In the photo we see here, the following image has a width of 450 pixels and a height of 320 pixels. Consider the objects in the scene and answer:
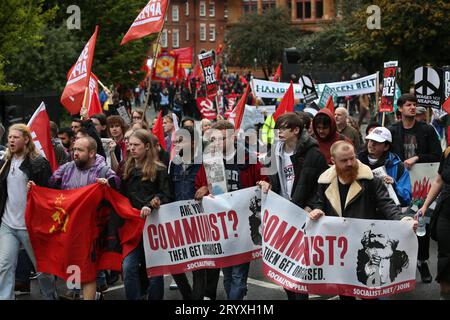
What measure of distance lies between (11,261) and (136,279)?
3.66 feet

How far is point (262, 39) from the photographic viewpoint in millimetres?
72562

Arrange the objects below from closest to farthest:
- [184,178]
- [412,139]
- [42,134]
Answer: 1. [184,178]
2. [42,134]
3. [412,139]

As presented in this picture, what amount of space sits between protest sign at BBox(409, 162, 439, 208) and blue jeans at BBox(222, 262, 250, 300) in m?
2.79

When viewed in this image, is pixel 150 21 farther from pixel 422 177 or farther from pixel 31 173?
pixel 31 173

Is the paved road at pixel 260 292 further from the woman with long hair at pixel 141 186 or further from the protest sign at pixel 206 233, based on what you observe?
the woman with long hair at pixel 141 186

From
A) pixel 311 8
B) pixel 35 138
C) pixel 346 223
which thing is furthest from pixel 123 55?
pixel 311 8

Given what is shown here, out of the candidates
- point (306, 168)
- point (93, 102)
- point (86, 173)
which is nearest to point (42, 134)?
point (86, 173)

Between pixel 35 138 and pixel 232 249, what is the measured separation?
8.63 ft

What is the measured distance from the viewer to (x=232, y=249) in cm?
780

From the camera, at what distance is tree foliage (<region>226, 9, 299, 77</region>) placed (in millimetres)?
72312

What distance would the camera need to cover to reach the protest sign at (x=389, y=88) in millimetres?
14648

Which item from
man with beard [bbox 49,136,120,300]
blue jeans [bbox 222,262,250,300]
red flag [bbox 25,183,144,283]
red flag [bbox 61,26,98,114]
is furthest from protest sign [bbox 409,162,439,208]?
red flag [bbox 61,26,98,114]

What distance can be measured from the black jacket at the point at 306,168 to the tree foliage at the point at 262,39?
64.1 m

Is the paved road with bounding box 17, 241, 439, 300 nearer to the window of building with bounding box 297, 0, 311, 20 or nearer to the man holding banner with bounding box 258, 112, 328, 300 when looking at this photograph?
the man holding banner with bounding box 258, 112, 328, 300
